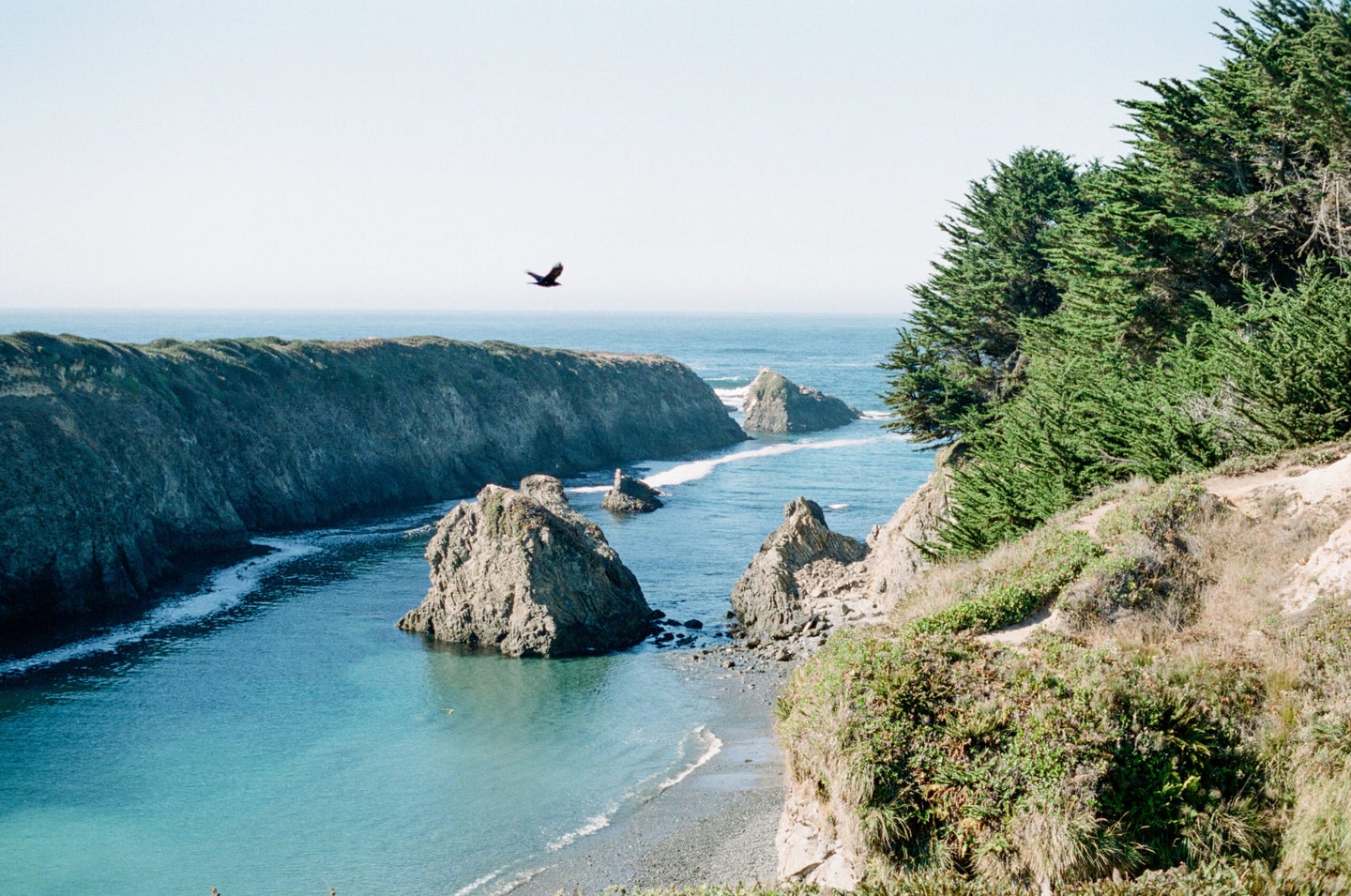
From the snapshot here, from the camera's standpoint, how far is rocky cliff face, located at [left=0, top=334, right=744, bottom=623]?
46844 mm

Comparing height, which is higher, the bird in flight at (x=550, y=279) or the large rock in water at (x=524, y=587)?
the bird in flight at (x=550, y=279)

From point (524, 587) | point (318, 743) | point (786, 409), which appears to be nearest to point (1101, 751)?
point (318, 743)

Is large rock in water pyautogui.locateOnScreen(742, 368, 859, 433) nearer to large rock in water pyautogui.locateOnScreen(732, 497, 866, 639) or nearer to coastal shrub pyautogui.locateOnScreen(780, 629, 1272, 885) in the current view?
large rock in water pyautogui.locateOnScreen(732, 497, 866, 639)

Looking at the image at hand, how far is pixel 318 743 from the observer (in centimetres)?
3047

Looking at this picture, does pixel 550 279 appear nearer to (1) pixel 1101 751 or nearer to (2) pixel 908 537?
(1) pixel 1101 751

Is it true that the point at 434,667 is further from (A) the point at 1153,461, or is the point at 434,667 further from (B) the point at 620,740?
(A) the point at 1153,461

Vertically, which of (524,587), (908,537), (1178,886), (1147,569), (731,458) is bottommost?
(731,458)

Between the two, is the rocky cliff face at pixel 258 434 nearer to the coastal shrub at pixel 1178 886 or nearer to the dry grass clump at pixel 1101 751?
the dry grass clump at pixel 1101 751

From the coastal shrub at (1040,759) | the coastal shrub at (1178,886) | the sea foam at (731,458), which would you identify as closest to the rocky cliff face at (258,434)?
the sea foam at (731,458)

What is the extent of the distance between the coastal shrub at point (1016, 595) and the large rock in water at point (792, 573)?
66.1ft

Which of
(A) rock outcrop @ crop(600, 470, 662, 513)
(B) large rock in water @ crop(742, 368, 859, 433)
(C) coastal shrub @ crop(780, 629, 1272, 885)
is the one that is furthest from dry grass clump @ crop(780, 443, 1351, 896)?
(B) large rock in water @ crop(742, 368, 859, 433)

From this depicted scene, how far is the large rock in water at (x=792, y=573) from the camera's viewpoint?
40.0 meters

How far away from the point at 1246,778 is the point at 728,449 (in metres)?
85.5

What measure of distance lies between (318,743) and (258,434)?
135 feet
